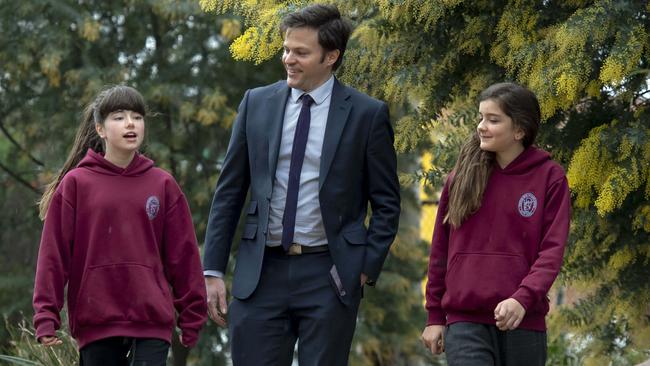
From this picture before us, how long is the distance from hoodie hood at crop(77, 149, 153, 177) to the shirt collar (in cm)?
65

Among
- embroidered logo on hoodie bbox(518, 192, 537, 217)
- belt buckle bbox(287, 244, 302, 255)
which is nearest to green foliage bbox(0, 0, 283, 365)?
belt buckle bbox(287, 244, 302, 255)

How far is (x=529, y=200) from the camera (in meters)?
5.29

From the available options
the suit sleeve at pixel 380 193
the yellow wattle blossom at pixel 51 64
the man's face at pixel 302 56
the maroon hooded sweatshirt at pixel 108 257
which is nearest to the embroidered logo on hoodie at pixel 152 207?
the maroon hooded sweatshirt at pixel 108 257

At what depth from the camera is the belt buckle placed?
5.37m

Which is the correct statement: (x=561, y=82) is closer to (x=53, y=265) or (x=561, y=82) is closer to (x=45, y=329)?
(x=53, y=265)

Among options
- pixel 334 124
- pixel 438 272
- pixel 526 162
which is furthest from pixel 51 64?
pixel 526 162

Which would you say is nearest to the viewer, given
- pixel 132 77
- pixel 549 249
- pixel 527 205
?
pixel 549 249

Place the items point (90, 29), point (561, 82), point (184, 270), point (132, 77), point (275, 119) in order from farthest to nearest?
1. point (132, 77)
2. point (90, 29)
3. point (561, 82)
4. point (184, 270)
5. point (275, 119)

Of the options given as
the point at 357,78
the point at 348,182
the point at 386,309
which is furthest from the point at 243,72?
the point at 348,182

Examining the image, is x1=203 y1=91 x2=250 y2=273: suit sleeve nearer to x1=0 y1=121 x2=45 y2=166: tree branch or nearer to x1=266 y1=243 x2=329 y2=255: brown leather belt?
x1=266 y1=243 x2=329 y2=255: brown leather belt

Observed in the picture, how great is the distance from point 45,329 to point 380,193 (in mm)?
1407

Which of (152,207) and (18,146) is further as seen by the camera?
(18,146)

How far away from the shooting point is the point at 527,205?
208 inches

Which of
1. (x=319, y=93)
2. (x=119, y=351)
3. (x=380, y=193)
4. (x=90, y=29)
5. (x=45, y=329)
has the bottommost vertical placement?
(x=119, y=351)
